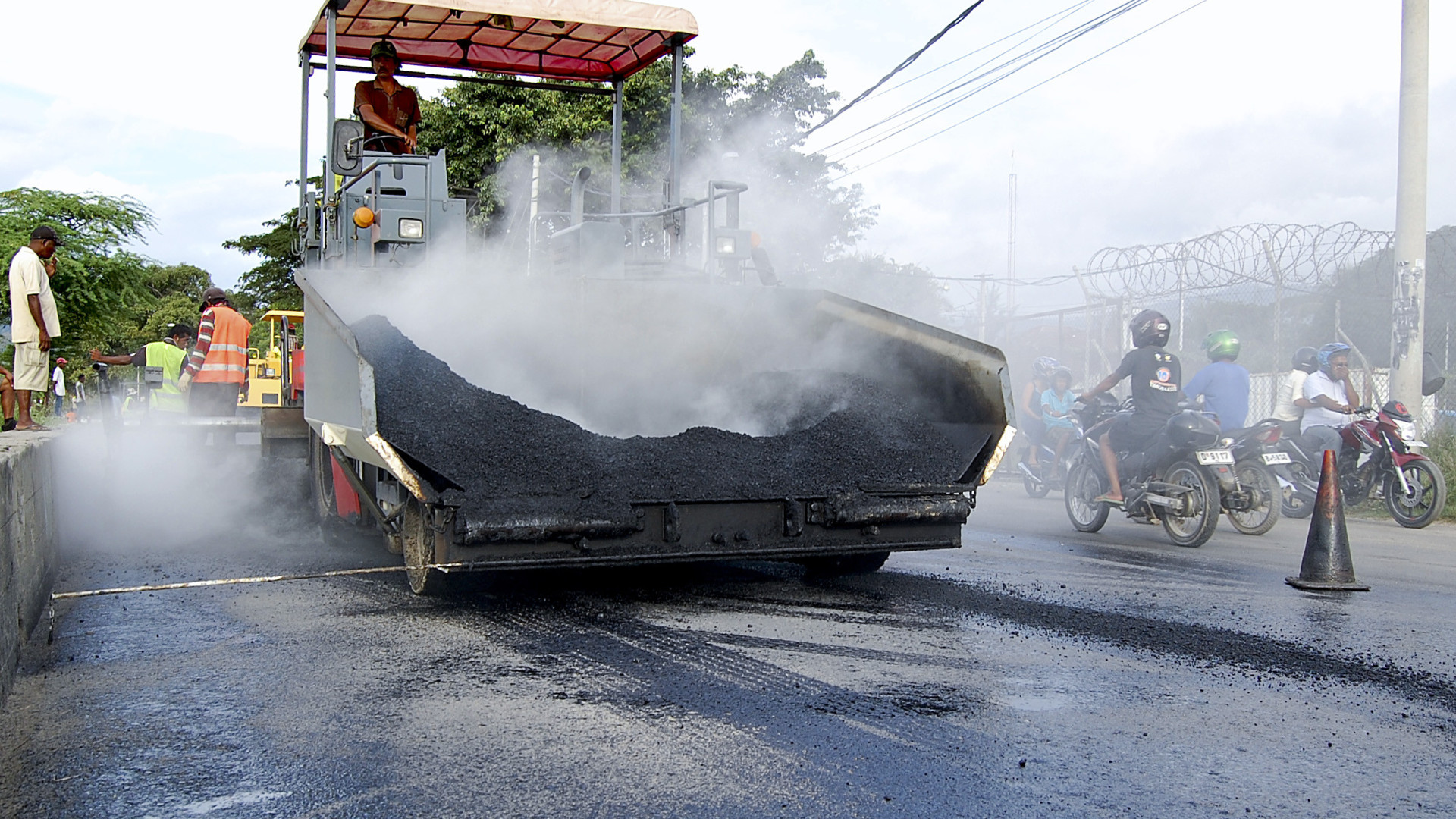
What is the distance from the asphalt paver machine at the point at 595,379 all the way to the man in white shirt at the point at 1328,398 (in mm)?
5233

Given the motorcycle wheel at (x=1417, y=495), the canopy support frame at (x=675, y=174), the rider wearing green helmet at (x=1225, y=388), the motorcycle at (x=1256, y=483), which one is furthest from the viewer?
the rider wearing green helmet at (x=1225, y=388)

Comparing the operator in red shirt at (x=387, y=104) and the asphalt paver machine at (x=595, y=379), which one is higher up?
the operator in red shirt at (x=387, y=104)

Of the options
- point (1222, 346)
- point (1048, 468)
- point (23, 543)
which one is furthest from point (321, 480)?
point (1048, 468)

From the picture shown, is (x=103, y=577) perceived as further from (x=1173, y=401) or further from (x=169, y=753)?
(x=1173, y=401)

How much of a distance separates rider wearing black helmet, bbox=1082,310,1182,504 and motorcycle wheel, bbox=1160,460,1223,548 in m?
0.41

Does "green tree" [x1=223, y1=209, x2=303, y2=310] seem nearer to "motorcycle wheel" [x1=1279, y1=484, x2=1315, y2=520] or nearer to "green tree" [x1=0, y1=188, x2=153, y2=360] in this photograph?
"green tree" [x1=0, y1=188, x2=153, y2=360]

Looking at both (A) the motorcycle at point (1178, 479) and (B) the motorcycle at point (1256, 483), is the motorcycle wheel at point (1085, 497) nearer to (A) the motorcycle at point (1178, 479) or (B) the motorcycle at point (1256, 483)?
(A) the motorcycle at point (1178, 479)

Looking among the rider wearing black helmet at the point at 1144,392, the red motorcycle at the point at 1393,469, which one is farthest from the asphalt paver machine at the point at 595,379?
the red motorcycle at the point at 1393,469

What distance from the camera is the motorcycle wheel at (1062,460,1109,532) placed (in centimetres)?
891

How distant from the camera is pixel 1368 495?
979cm

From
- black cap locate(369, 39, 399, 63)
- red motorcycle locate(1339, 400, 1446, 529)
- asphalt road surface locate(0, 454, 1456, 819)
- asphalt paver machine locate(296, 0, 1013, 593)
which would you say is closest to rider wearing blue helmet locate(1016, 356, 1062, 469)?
red motorcycle locate(1339, 400, 1446, 529)

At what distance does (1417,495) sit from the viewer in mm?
9250

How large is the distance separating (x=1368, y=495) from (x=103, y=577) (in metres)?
9.48

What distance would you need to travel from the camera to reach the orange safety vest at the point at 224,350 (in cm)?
1016
